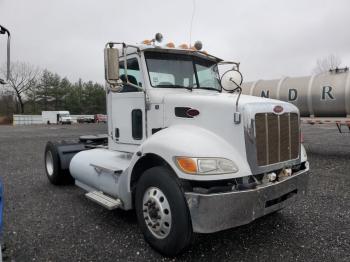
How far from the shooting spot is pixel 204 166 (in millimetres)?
3205

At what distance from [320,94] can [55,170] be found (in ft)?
32.6

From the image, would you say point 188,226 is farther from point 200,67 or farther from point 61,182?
point 61,182

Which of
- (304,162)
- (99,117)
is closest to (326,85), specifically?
(304,162)

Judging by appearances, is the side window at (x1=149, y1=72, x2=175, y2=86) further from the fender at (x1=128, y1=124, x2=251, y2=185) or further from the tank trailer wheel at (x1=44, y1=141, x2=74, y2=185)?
the tank trailer wheel at (x1=44, y1=141, x2=74, y2=185)

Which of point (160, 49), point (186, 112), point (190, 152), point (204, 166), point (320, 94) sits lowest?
point (204, 166)

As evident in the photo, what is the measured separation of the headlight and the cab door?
143 cm

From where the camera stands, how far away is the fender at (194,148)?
327cm

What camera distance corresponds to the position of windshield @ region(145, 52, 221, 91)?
14.7 feet

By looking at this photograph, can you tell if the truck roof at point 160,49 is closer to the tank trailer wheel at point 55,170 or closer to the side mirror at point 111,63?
the side mirror at point 111,63

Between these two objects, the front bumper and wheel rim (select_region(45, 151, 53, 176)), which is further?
wheel rim (select_region(45, 151, 53, 176))

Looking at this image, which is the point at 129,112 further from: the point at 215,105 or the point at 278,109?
the point at 278,109

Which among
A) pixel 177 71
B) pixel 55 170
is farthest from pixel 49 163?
pixel 177 71

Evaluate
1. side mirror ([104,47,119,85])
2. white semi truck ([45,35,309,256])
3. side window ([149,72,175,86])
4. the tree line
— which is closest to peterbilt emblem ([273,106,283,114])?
white semi truck ([45,35,309,256])

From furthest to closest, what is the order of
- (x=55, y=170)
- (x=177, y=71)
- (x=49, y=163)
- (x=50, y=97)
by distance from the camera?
1. (x=50, y=97)
2. (x=49, y=163)
3. (x=55, y=170)
4. (x=177, y=71)
